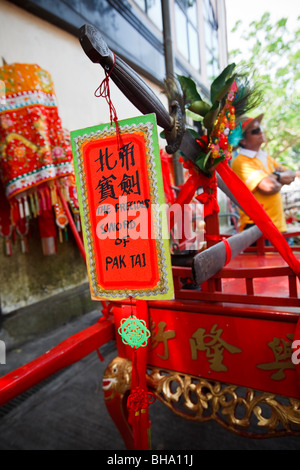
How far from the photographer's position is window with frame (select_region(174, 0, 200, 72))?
315 cm

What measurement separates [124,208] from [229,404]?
0.95 meters

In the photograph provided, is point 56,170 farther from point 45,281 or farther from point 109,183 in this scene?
point 45,281

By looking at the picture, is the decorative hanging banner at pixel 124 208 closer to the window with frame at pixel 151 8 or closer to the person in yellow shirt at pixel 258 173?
the person in yellow shirt at pixel 258 173

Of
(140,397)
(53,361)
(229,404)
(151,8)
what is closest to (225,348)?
(229,404)

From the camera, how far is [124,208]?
95 cm

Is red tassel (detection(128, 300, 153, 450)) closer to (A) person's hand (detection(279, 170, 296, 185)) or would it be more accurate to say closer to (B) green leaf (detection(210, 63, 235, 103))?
(B) green leaf (detection(210, 63, 235, 103))

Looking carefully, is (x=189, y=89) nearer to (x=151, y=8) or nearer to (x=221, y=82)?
(x=221, y=82)

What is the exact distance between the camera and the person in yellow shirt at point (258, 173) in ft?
8.09

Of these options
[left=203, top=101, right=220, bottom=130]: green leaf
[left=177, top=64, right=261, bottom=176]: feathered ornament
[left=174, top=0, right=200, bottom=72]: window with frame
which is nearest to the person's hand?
[left=177, top=64, right=261, bottom=176]: feathered ornament

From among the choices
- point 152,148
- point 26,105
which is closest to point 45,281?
point 26,105

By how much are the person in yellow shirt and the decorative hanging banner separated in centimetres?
174

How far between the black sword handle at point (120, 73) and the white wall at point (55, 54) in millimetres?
1971

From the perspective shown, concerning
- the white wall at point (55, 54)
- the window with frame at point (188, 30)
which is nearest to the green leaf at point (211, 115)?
the white wall at point (55, 54)

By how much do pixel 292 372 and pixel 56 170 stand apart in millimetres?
1831
